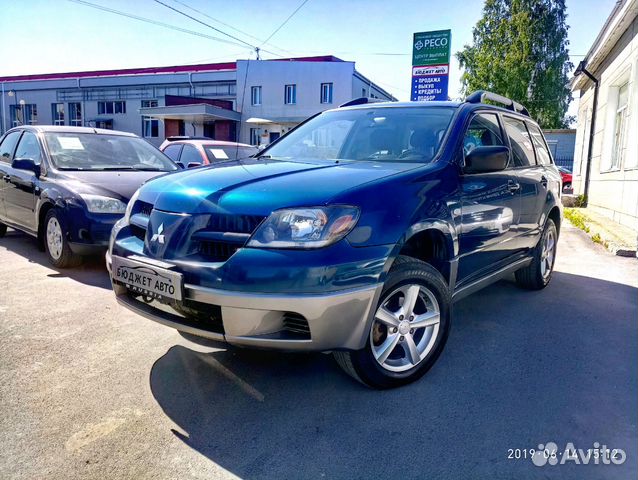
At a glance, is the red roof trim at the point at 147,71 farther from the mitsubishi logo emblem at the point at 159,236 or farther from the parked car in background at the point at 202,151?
the mitsubishi logo emblem at the point at 159,236

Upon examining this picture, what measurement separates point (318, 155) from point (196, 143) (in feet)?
21.3

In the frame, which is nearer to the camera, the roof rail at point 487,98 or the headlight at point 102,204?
the roof rail at point 487,98

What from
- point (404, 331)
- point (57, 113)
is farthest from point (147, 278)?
point (57, 113)

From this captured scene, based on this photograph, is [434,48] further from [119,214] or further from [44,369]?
[44,369]

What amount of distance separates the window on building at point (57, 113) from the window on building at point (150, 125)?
32.0ft

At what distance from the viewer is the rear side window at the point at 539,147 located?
4.84m

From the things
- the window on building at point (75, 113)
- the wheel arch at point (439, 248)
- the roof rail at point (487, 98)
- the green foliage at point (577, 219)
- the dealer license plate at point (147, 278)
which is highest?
the window on building at point (75, 113)

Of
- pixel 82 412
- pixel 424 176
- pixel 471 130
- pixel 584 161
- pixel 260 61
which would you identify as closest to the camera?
pixel 82 412

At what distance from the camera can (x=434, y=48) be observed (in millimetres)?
10367

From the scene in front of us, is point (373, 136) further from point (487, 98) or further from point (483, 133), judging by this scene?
point (487, 98)

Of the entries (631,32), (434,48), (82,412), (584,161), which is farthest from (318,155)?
(584,161)

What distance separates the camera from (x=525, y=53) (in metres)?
32.1

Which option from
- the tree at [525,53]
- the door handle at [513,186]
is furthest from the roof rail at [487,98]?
the tree at [525,53]

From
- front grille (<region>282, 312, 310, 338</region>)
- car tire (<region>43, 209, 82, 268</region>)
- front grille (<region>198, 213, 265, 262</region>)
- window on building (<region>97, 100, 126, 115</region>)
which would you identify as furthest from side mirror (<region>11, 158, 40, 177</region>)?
window on building (<region>97, 100, 126, 115</region>)
